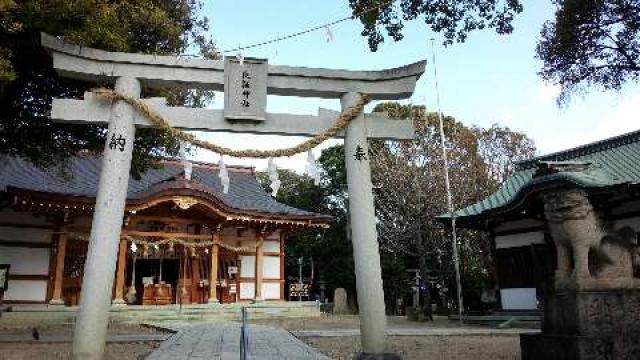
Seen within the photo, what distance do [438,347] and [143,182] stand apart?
16.2 metres

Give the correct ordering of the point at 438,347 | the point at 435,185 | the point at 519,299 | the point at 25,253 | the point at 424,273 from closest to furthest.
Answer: the point at 438,347 → the point at 519,299 → the point at 25,253 → the point at 424,273 → the point at 435,185

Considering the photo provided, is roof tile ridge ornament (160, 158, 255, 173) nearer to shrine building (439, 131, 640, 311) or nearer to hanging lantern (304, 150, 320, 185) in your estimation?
shrine building (439, 131, 640, 311)

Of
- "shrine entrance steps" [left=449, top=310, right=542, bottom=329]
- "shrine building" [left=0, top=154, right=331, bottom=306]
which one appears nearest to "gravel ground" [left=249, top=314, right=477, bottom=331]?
"shrine entrance steps" [left=449, top=310, right=542, bottom=329]

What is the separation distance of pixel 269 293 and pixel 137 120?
637 inches

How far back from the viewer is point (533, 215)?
15.5 m

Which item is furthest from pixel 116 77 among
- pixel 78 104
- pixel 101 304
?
pixel 101 304

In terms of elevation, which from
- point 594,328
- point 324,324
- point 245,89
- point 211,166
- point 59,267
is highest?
point 211,166

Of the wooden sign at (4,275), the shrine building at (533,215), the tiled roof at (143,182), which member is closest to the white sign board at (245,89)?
the tiled roof at (143,182)

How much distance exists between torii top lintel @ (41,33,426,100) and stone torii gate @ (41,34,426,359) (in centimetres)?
1

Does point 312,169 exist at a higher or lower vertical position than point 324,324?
higher

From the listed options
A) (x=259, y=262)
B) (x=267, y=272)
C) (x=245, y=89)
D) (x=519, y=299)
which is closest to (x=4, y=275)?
(x=259, y=262)

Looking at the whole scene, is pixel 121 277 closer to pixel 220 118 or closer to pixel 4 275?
pixel 4 275

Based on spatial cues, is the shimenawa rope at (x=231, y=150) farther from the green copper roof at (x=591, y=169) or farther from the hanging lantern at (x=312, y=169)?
the green copper roof at (x=591, y=169)

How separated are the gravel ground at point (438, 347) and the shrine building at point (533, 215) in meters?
3.99
